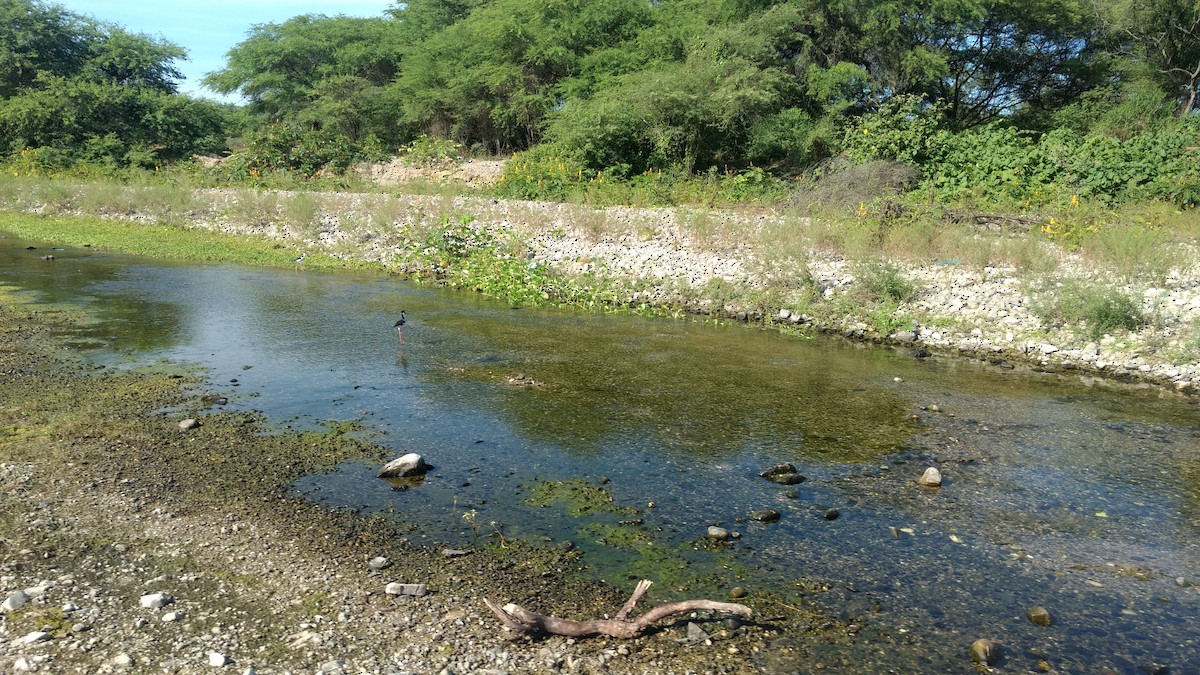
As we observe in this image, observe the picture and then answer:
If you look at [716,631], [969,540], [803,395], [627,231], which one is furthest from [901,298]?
[716,631]

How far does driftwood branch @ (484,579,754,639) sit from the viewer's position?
12.6 ft

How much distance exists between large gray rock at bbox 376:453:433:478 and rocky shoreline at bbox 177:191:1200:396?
703 centimetres

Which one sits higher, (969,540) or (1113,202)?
(1113,202)

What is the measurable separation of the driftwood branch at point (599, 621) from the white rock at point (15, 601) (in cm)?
212

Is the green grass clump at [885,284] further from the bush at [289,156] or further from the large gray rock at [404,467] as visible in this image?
the bush at [289,156]

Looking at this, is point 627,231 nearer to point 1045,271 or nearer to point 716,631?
point 1045,271

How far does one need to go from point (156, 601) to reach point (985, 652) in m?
3.86

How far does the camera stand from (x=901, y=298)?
11.6 metres

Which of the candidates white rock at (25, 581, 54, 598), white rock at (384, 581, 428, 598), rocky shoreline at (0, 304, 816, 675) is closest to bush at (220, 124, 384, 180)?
rocky shoreline at (0, 304, 816, 675)

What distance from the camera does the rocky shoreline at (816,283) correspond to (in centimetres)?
984

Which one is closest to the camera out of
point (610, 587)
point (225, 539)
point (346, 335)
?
point (610, 587)

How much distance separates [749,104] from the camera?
66.3ft

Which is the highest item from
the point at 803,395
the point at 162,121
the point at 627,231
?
the point at 162,121

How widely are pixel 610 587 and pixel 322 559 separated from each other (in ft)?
5.11
